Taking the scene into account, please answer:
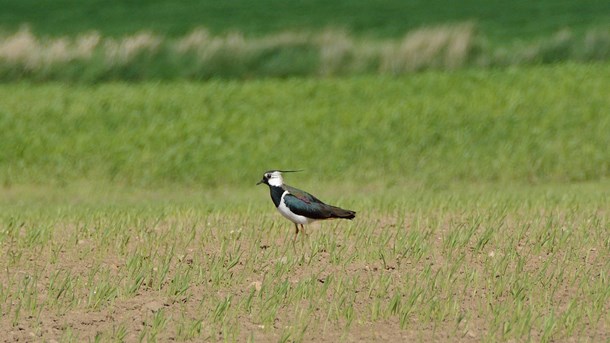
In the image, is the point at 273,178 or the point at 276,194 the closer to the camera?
the point at 276,194

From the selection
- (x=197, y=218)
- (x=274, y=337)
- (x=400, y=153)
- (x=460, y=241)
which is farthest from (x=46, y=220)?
(x=400, y=153)

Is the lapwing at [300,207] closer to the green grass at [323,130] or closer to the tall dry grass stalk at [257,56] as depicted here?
the green grass at [323,130]

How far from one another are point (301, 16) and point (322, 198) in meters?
17.0

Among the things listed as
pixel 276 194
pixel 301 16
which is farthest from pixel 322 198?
pixel 301 16

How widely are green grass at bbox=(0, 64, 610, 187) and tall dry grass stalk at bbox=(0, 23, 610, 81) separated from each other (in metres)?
1.19

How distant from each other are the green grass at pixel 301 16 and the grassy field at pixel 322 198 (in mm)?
7988

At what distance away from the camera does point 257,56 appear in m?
23.9

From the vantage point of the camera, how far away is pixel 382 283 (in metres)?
8.49

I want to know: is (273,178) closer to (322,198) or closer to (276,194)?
(276,194)

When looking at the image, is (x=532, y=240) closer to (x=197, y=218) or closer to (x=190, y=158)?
(x=197, y=218)

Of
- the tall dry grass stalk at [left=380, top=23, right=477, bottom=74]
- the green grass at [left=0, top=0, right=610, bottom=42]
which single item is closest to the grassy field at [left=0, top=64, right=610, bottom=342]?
the tall dry grass stalk at [left=380, top=23, right=477, bottom=74]

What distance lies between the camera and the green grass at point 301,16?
30.7m

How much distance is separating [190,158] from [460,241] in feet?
29.7

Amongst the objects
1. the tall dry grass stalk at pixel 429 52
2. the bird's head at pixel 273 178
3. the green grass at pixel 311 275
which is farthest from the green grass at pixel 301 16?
the bird's head at pixel 273 178
